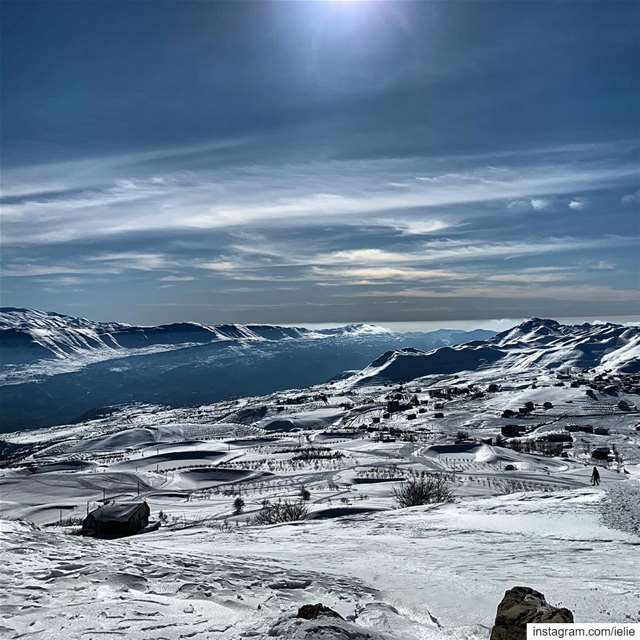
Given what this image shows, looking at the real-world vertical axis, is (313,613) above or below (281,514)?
above

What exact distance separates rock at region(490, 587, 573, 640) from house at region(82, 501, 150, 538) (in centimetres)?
3127

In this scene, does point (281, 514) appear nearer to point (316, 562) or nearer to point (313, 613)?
point (316, 562)

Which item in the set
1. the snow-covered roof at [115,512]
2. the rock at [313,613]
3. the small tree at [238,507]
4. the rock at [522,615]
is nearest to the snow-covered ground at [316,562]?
the rock at [313,613]

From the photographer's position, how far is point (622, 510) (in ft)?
82.8

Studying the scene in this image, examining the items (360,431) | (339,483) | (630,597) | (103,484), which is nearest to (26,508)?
(103,484)

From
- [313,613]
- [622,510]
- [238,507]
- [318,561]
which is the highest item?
[313,613]

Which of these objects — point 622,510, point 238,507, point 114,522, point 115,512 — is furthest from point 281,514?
point 622,510

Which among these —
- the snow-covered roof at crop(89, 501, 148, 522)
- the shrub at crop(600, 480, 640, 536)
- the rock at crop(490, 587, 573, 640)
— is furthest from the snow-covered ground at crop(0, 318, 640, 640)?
the snow-covered roof at crop(89, 501, 148, 522)

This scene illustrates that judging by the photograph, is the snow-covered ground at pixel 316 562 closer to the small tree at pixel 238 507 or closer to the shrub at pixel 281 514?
A: the small tree at pixel 238 507

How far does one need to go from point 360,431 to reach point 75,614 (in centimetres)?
12236

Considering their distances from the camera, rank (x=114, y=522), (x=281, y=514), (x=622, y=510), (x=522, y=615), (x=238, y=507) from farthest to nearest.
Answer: (x=238, y=507)
(x=281, y=514)
(x=114, y=522)
(x=622, y=510)
(x=522, y=615)

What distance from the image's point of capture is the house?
32.6 metres

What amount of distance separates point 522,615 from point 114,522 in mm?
32008

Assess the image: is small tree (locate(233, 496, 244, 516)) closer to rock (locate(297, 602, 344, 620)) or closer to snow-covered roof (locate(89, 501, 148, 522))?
snow-covered roof (locate(89, 501, 148, 522))
